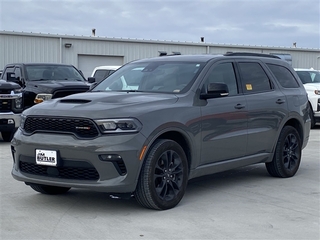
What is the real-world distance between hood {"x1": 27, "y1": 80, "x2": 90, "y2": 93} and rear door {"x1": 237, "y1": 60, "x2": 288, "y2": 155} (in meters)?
6.24

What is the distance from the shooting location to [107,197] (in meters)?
7.02

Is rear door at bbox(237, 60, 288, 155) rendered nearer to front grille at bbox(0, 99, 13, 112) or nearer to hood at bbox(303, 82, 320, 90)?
front grille at bbox(0, 99, 13, 112)

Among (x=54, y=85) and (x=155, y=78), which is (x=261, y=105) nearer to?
Result: (x=155, y=78)

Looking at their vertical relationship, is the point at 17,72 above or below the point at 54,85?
above

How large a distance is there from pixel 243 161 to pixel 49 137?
271cm

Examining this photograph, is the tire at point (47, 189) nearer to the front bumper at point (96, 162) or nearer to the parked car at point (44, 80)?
the front bumper at point (96, 162)

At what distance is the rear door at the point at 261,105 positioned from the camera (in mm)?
7707

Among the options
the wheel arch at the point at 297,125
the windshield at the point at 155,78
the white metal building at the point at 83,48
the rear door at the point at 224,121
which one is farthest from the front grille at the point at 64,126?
the white metal building at the point at 83,48

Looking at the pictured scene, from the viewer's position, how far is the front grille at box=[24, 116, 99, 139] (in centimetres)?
594

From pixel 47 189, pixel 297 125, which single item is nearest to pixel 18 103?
pixel 47 189

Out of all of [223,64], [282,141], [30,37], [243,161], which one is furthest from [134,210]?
[30,37]

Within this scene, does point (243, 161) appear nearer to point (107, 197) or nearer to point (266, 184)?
point (266, 184)

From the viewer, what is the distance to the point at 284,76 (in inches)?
346

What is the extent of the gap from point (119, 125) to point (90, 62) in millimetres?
24575
